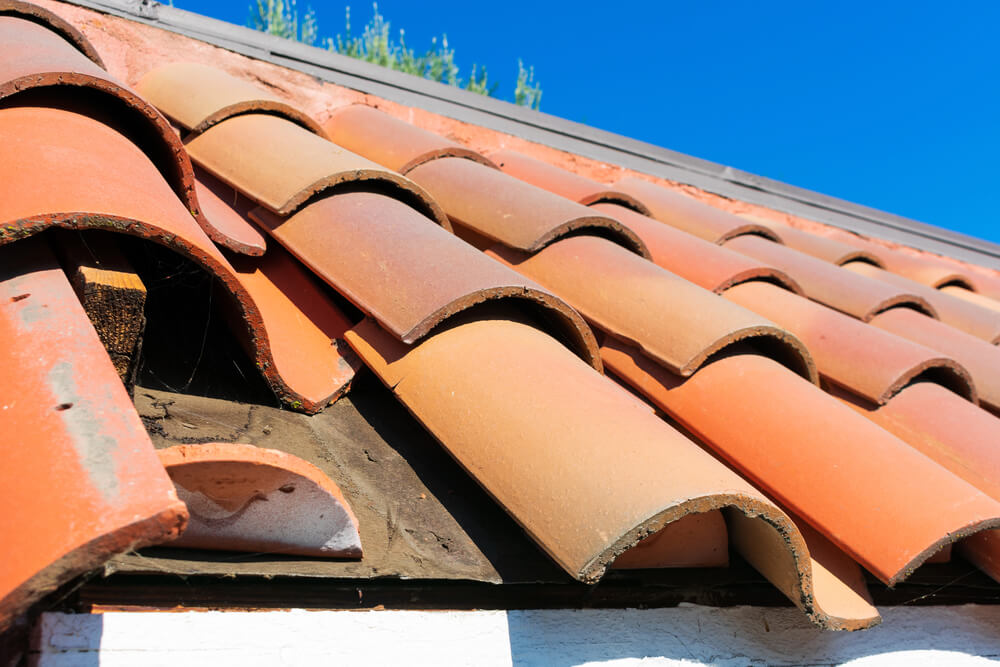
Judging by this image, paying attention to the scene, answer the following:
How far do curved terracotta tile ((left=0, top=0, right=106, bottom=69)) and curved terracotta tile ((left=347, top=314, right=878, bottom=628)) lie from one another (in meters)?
1.22

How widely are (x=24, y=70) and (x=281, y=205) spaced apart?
0.52 m

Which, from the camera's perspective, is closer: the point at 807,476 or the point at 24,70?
the point at 24,70

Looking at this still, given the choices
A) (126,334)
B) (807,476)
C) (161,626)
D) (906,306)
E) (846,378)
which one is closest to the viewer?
(161,626)

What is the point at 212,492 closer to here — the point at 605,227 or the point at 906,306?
the point at 605,227

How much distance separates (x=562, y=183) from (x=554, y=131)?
2.82 feet

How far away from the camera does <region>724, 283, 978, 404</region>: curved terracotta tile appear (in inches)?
75.2

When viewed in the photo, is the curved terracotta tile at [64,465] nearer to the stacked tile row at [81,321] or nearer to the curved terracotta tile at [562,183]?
the stacked tile row at [81,321]

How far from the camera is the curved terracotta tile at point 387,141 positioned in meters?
2.38

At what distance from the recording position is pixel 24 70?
4.40 ft

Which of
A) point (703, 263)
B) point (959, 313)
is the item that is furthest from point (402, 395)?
point (959, 313)

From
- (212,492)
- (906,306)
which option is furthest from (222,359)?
(906,306)

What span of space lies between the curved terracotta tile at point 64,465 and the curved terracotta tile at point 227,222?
0.59 meters

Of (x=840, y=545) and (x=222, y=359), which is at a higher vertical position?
(x=222, y=359)

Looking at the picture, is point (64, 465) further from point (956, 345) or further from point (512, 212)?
point (956, 345)
